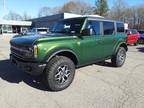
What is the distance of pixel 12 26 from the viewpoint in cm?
5459

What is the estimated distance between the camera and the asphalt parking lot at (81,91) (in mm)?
4410

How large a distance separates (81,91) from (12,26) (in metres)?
53.0

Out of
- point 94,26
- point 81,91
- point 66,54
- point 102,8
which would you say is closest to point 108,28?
point 94,26

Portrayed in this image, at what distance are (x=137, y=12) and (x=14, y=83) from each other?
7524 cm

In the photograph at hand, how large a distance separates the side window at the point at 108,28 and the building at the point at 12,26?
46265mm

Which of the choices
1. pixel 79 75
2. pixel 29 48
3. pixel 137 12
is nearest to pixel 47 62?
pixel 29 48

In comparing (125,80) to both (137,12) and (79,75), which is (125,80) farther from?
(137,12)

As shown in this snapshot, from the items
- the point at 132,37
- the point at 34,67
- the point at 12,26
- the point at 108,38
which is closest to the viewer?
the point at 34,67

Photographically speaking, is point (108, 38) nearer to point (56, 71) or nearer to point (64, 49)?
point (64, 49)

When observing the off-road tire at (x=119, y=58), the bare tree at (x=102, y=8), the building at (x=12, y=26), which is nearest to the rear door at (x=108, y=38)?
the off-road tire at (x=119, y=58)

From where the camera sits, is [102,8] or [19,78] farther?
[102,8]

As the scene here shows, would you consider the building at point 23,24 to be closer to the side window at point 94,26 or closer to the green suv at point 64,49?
the green suv at point 64,49

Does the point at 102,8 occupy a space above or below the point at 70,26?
above

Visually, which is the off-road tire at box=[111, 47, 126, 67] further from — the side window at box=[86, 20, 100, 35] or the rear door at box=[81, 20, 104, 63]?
the side window at box=[86, 20, 100, 35]
